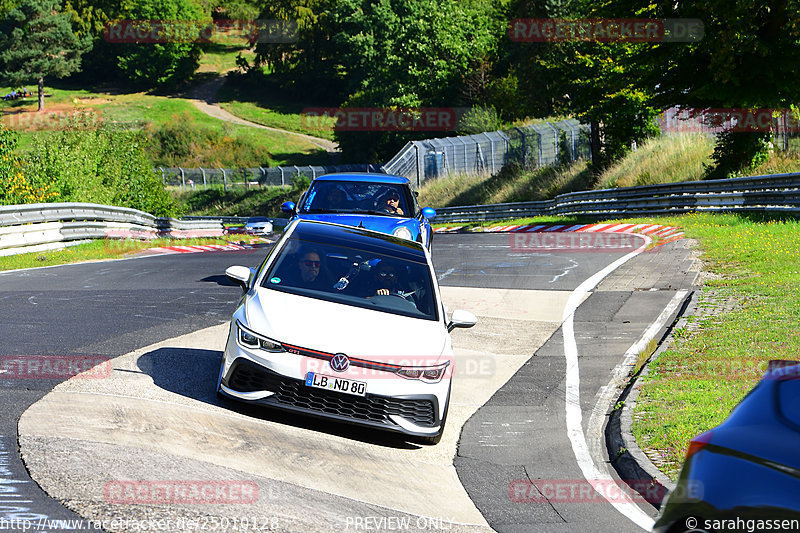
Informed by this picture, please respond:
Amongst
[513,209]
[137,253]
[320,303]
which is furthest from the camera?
[513,209]

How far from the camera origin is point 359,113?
299 feet

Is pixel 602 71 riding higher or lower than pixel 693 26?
lower

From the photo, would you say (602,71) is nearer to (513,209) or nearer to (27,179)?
(513,209)

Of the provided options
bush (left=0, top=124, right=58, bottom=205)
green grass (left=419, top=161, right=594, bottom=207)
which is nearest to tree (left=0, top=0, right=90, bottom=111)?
green grass (left=419, top=161, right=594, bottom=207)

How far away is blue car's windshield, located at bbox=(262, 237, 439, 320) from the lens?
8180 mm

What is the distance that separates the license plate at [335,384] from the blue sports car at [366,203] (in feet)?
20.5

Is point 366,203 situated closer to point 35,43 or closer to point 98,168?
point 98,168

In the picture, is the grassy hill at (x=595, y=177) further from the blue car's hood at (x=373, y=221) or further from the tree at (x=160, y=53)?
the tree at (x=160, y=53)

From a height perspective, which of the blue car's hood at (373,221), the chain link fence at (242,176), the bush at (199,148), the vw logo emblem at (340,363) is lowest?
the bush at (199,148)

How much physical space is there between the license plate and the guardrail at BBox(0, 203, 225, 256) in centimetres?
1479

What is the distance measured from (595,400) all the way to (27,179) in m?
23.5

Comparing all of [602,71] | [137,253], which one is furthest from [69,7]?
[137,253]

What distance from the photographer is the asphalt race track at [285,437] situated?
564cm

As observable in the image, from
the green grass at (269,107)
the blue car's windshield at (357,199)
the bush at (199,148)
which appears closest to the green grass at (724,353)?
the blue car's windshield at (357,199)
